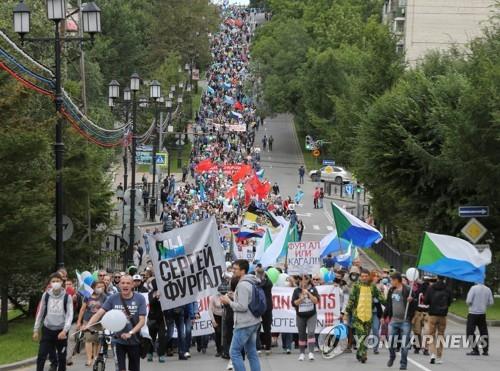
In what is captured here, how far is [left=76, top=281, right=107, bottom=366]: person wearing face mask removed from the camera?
69.5 feet

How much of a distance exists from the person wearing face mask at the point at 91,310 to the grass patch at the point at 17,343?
1231mm

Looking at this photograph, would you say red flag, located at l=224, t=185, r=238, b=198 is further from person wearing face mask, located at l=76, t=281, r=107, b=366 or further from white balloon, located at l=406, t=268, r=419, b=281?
person wearing face mask, located at l=76, t=281, r=107, b=366

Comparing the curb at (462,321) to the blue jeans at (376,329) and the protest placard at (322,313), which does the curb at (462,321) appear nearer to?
the protest placard at (322,313)

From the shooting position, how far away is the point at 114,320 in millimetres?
15734

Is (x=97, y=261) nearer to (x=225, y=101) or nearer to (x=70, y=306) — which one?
(x=70, y=306)

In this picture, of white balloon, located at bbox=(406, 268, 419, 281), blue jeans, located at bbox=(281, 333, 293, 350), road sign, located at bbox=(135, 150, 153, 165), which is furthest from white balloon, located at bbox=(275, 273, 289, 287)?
road sign, located at bbox=(135, 150, 153, 165)

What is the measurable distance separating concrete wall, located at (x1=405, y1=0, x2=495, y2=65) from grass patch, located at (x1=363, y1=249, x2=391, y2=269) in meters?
40.9

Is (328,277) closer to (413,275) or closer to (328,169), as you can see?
(413,275)

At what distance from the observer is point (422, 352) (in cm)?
2433

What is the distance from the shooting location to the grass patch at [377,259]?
51.7 meters

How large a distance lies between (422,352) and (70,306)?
8426 millimetres

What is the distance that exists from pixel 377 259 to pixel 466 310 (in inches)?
779

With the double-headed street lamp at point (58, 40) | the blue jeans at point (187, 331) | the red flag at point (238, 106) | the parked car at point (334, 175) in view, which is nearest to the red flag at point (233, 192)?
the parked car at point (334, 175)

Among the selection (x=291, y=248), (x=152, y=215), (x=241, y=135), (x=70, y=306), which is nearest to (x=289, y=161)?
(x=241, y=135)
